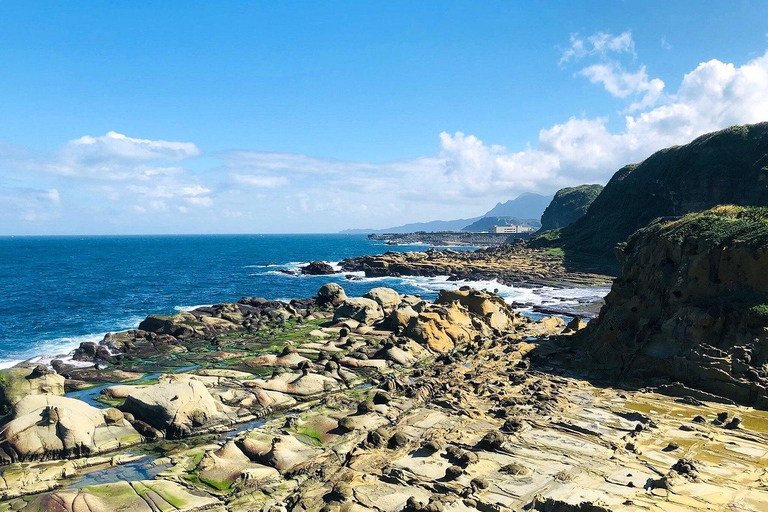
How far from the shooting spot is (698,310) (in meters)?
24.4

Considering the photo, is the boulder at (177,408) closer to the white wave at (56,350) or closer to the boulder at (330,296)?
the white wave at (56,350)

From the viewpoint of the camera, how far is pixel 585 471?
616 inches

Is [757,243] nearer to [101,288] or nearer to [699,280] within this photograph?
[699,280]

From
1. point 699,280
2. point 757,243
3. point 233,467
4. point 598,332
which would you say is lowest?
point 233,467

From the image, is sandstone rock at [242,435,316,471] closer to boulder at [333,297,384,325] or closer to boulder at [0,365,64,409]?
boulder at [0,365,64,409]

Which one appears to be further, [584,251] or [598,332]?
[584,251]

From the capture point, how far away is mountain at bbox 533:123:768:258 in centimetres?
8781

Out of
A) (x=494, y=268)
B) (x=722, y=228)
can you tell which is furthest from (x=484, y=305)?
(x=494, y=268)

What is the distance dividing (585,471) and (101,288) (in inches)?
3042

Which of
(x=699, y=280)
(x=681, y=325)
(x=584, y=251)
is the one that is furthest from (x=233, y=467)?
(x=584, y=251)

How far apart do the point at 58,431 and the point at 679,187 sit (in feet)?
363

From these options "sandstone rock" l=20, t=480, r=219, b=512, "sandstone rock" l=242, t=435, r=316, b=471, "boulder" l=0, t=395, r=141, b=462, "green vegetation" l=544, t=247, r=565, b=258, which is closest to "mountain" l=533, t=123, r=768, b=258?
"green vegetation" l=544, t=247, r=565, b=258

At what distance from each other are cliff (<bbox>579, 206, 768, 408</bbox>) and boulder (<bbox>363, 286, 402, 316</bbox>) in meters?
19.0

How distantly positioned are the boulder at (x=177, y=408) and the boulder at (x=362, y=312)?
2033cm
